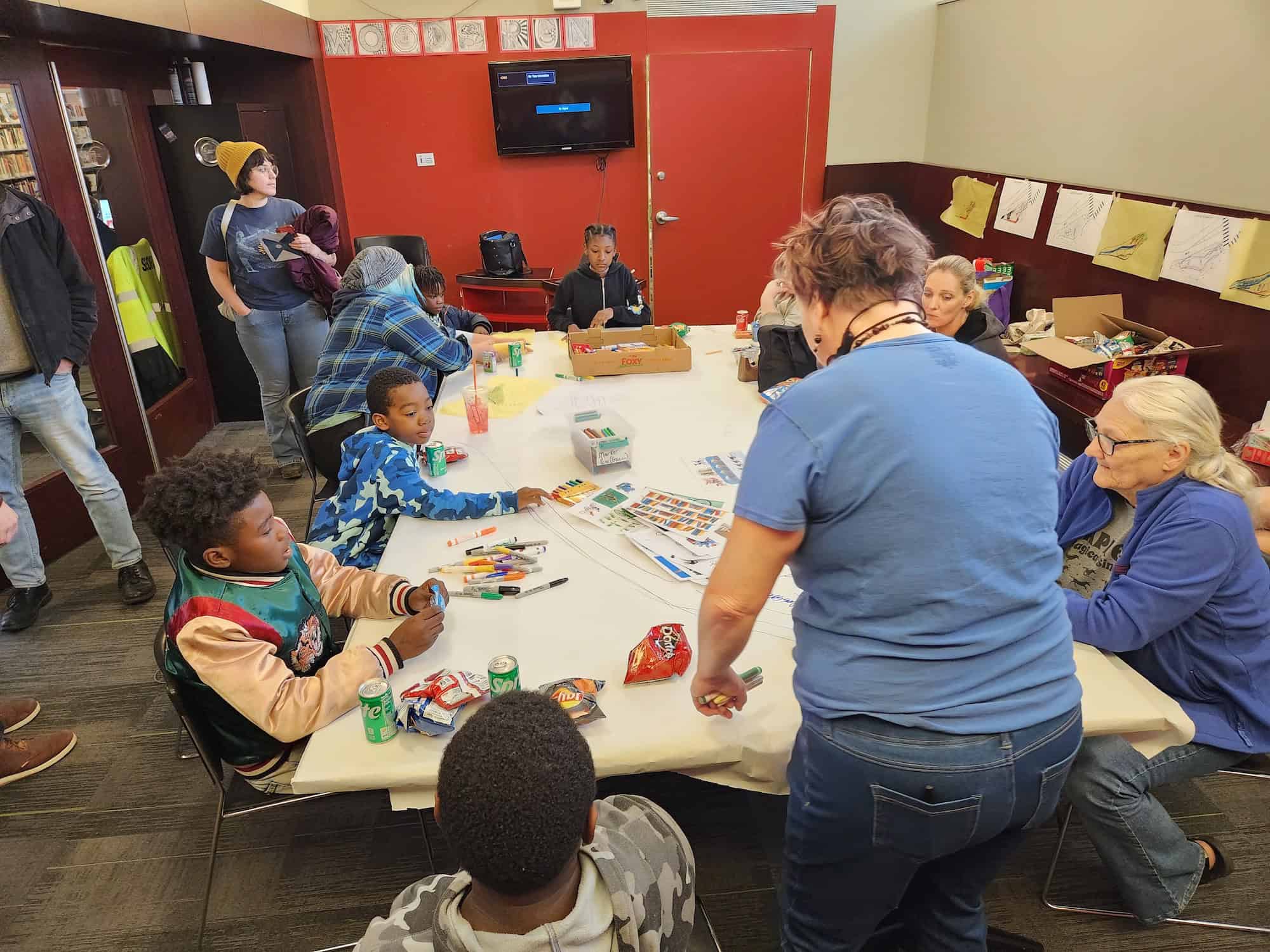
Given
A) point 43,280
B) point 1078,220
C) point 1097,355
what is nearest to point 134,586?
point 43,280

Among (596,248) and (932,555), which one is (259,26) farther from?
(932,555)

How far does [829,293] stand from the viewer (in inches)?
50.1

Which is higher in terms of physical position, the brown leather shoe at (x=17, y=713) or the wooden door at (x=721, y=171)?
the wooden door at (x=721, y=171)

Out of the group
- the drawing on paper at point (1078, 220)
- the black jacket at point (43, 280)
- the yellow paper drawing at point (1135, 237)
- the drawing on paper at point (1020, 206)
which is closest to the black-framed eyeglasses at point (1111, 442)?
the yellow paper drawing at point (1135, 237)

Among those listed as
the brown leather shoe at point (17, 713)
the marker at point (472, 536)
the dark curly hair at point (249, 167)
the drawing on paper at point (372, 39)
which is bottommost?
the brown leather shoe at point (17, 713)

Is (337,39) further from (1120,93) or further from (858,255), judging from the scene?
(858,255)

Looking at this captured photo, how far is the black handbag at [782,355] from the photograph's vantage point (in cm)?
312

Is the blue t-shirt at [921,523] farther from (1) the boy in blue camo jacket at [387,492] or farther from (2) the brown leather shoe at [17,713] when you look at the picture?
(2) the brown leather shoe at [17,713]

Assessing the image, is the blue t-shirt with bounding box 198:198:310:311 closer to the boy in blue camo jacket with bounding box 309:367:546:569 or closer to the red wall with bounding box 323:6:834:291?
the red wall with bounding box 323:6:834:291

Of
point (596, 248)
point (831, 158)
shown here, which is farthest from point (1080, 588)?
point (831, 158)

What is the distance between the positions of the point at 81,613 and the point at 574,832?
3.09 m

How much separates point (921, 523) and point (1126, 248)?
127 inches

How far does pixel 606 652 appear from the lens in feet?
5.62

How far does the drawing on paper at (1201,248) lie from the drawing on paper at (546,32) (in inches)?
159
